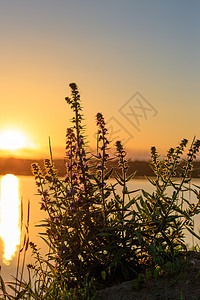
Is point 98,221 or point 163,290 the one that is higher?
point 98,221

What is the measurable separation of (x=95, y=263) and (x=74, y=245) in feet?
0.99

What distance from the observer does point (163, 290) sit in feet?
13.3

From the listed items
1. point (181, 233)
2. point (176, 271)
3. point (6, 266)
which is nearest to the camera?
point (176, 271)

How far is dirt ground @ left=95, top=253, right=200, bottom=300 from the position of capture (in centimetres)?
397

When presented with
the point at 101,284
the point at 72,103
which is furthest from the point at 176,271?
the point at 72,103

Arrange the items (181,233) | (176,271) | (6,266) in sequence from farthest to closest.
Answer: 1. (6,266)
2. (181,233)
3. (176,271)

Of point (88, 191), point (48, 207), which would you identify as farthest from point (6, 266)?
point (88, 191)

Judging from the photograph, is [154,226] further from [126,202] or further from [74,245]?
[74,245]

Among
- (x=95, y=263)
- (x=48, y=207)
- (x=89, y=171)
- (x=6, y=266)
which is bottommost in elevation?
(x=6, y=266)

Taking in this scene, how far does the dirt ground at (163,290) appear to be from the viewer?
156 inches

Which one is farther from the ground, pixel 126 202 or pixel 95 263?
pixel 126 202

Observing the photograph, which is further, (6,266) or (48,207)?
(6,266)

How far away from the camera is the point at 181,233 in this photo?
4.66 metres

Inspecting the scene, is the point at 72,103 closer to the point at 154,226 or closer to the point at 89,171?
the point at 89,171
